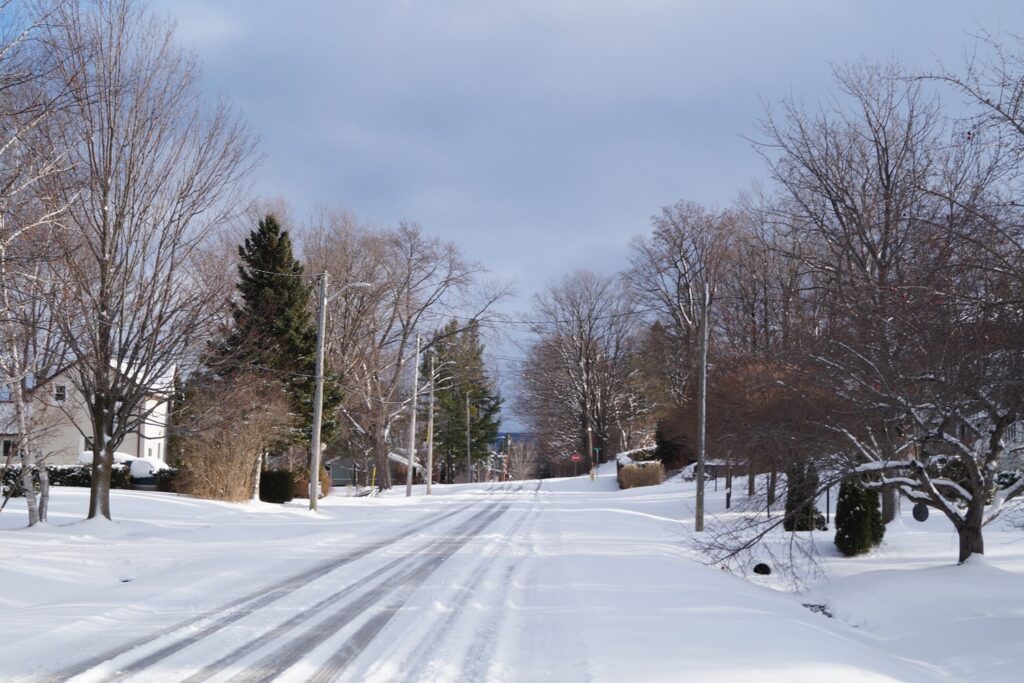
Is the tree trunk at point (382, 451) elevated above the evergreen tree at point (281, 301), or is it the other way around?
the evergreen tree at point (281, 301)

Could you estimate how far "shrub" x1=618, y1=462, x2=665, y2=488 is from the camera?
4450 cm

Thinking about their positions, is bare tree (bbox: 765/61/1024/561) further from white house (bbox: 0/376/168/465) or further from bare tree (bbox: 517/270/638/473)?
bare tree (bbox: 517/270/638/473)

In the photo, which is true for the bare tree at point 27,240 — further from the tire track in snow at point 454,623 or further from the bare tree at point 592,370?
the bare tree at point 592,370

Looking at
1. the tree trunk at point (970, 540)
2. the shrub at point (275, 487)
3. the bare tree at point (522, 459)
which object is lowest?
the bare tree at point (522, 459)

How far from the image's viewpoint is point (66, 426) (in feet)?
155

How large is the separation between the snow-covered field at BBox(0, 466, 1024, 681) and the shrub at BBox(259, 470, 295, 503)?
37.4 feet

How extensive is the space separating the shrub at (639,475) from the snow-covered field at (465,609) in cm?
2449

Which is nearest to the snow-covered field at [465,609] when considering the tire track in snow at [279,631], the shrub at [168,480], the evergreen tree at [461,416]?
the tire track in snow at [279,631]

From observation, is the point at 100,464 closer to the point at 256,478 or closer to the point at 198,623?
the point at 198,623

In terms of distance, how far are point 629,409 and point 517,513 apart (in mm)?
38702

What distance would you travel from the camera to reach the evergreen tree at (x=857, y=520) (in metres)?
18.3

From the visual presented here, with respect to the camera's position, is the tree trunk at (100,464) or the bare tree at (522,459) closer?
the tree trunk at (100,464)

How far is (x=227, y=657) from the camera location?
7.53 m

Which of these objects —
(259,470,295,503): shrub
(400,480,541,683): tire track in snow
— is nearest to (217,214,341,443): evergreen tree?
(259,470,295,503): shrub
